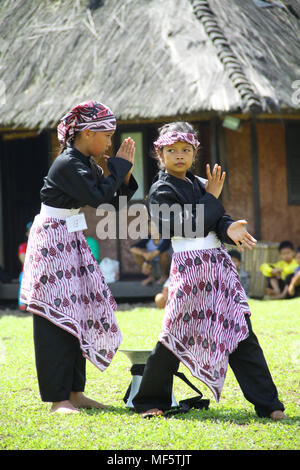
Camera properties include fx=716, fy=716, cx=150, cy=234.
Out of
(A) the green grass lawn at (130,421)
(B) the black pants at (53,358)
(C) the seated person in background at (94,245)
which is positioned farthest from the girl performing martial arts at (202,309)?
(C) the seated person in background at (94,245)

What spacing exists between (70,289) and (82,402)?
27.8 inches

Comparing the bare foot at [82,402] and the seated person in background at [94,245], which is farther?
the seated person in background at [94,245]

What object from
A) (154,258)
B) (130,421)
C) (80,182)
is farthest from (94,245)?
(130,421)

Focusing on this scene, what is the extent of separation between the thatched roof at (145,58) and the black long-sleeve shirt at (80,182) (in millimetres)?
5052

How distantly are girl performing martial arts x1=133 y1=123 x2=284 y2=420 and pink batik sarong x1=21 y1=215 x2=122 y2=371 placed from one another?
374mm

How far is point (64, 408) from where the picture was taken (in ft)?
13.4

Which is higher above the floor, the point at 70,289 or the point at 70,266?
the point at 70,266

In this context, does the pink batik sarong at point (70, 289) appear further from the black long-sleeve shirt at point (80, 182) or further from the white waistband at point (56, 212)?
the black long-sleeve shirt at point (80, 182)

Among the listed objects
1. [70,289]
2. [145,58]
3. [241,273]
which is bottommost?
[241,273]

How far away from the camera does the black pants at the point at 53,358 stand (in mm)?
4059

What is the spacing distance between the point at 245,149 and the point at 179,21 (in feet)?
6.92

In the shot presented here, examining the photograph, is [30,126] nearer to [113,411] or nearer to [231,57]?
[231,57]

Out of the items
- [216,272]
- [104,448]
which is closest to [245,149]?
[216,272]

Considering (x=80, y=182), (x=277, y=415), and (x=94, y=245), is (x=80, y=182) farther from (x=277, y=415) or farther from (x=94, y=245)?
(x=94, y=245)
